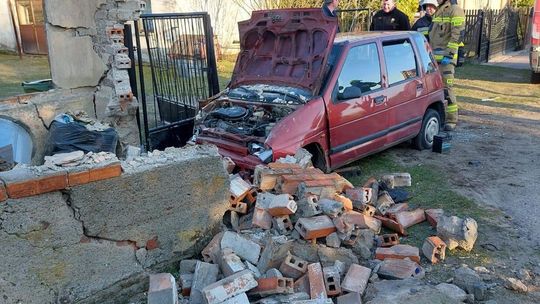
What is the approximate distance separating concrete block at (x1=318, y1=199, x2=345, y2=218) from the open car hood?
1630 millimetres

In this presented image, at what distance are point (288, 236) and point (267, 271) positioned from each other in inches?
19.0

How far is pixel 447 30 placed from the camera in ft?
26.1

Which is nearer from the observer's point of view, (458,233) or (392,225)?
(458,233)

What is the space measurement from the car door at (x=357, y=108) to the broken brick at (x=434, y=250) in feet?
5.61

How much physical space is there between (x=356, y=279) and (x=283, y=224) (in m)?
0.74

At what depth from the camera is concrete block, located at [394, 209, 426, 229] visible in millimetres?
4461

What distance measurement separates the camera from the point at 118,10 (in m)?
5.41

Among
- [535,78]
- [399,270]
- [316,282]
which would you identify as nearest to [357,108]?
[399,270]

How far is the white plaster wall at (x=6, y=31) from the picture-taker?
18.8 m

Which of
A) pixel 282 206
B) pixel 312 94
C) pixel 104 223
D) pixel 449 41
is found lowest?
pixel 282 206

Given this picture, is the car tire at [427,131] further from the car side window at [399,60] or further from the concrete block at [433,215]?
the concrete block at [433,215]

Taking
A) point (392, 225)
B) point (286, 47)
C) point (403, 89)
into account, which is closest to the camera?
point (392, 225)

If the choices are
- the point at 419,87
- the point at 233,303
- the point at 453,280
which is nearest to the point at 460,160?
the point at 419,87

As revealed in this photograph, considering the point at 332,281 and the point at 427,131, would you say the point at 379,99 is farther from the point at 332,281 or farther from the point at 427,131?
the point at 332,281
